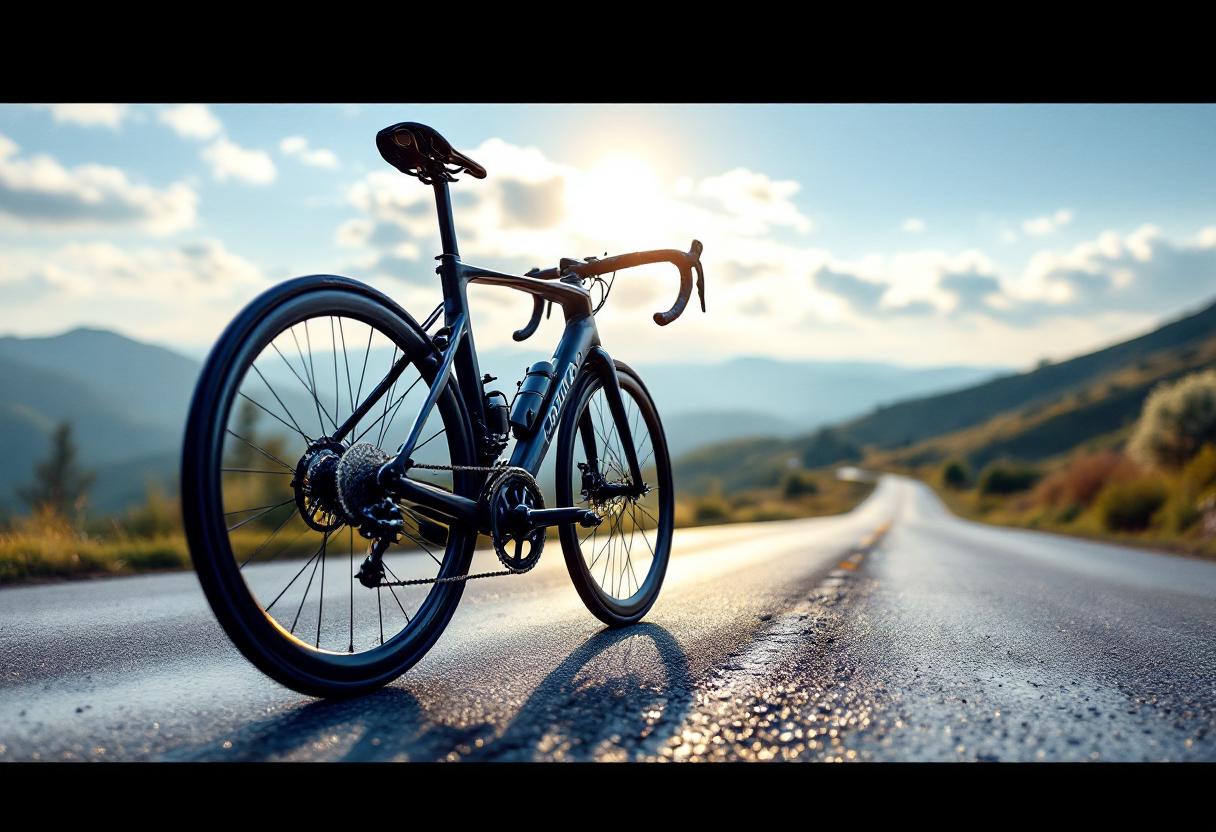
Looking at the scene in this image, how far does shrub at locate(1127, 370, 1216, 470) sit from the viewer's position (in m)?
22.8

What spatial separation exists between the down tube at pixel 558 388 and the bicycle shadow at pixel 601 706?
0.84m

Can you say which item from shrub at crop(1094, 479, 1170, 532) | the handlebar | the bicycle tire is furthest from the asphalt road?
shrub at crop(1094, 479, 1170, 532)

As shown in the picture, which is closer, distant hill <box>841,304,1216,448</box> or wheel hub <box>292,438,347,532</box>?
wheel hub <box>292,438,347,532</box>

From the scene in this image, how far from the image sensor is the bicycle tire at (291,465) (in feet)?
5.51

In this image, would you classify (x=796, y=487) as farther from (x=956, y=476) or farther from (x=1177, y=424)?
(x=1177, y=424)

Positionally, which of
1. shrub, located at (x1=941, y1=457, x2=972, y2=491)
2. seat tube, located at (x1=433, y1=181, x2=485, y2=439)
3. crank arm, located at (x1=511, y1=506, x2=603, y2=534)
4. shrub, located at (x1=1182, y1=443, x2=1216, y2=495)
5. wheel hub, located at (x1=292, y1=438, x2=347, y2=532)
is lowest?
shrub, located at (x1=941, y1=457, x2=972, y2=491)

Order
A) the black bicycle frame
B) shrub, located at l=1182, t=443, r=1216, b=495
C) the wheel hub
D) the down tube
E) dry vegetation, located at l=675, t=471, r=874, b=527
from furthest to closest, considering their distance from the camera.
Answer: dry vegetation, located at l=675, t=471, r=874, b=527 < shrub, located at l=1182, t=443, r=1216, b=495 < the down tube < the black bicycle frame < the wheel hub

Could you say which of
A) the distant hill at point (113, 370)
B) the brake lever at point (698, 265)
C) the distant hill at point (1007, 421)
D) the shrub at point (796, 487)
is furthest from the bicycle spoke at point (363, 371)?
the distant hill at point (113, 370)

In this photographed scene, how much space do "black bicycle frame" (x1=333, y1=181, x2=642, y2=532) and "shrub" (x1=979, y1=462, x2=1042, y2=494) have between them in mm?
59160

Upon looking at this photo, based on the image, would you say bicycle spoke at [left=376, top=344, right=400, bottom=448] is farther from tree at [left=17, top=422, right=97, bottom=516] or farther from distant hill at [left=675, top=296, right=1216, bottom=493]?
distant hill at [left=675, top=296, right=1216, bottom=493]

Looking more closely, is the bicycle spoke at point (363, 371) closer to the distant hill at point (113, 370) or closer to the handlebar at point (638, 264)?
the handlebar at point (638, 264)

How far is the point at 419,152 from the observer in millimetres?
2678
